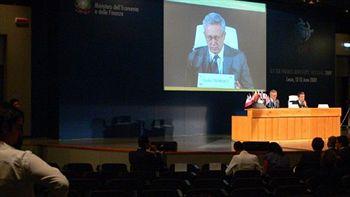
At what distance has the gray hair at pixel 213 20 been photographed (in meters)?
14.5

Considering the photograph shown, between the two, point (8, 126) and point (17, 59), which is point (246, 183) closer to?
point (8, 126)

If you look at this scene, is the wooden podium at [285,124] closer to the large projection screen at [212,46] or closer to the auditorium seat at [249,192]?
the large projection screen at [212,46]

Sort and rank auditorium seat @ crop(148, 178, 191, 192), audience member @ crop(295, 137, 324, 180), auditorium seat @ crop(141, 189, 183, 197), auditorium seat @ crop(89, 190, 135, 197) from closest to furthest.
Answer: auditorium seat @ crop(89, 190, 135, 197)
auditorium seat @ crop(141, 189, 183, 197)
auditorium seat @ crop(148, 178, 191, 192)
audience member @ crop(295, 137, 324, 180)

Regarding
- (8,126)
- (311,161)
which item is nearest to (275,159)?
(311,161)

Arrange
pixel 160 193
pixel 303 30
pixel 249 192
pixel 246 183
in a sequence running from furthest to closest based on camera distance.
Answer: pixel 303 30
pixel 246 183
pixel 249 192
pixel 160 193

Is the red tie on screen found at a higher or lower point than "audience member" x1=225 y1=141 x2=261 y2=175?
higher

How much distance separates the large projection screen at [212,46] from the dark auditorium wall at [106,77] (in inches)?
13.9

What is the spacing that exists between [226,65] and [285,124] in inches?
112

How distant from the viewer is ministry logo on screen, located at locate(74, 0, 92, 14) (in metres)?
12.5

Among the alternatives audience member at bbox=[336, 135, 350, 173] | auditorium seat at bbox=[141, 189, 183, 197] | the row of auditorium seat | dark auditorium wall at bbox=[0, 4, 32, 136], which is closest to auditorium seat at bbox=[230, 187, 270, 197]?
the row of auditorium seat

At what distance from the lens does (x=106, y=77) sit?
13016 millimetres

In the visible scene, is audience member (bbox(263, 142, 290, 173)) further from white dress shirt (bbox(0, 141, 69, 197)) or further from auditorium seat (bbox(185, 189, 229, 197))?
white dress shirt (bbox(0, 141, 69, 197))

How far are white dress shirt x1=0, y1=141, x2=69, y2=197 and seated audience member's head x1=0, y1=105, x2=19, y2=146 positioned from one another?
0.9 inches

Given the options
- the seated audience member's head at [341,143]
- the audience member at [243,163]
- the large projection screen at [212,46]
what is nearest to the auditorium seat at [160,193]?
the audience member at [243,163]
